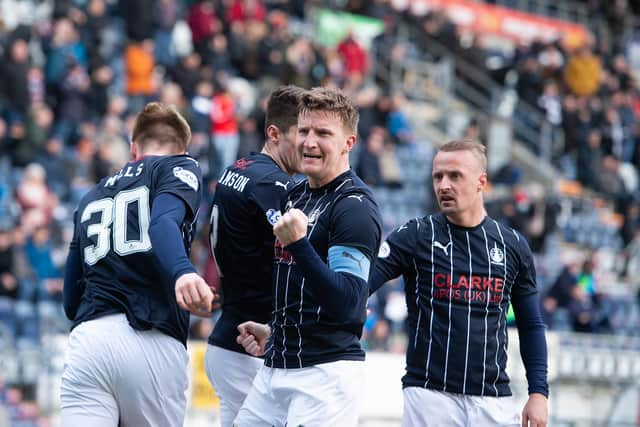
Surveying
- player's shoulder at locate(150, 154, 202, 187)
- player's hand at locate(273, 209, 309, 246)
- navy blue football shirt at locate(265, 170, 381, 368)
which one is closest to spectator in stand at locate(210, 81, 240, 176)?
player's shoulder at locate(150, 154, 202, 187)

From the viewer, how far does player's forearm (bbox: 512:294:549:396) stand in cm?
651

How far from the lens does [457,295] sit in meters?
6.36

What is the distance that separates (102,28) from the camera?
58.4 ft

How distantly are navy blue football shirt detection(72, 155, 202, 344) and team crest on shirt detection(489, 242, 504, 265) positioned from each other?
1692 millimetres

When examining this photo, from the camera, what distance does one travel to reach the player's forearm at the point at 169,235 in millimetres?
5041

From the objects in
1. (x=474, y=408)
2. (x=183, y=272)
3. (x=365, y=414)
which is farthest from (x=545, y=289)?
(x=183, y=272)

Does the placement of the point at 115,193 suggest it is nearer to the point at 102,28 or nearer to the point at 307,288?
the point at 307,288

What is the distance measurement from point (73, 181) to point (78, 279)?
935 cm

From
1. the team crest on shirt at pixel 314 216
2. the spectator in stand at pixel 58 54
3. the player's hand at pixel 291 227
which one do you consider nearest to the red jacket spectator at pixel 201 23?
the spectator in stand at pixel 58 54

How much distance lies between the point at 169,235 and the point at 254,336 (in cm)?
100

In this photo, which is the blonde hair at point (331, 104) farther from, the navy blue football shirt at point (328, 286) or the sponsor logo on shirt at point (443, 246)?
the sponsor logo on shirt at point (443, 246)

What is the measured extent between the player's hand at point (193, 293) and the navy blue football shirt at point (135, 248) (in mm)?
746

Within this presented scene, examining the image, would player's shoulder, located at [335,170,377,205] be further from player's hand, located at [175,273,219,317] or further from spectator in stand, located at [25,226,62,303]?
spectator in stand, located at [25,226,62,303]

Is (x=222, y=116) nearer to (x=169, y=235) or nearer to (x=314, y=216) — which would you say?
(x=314, y=216)
